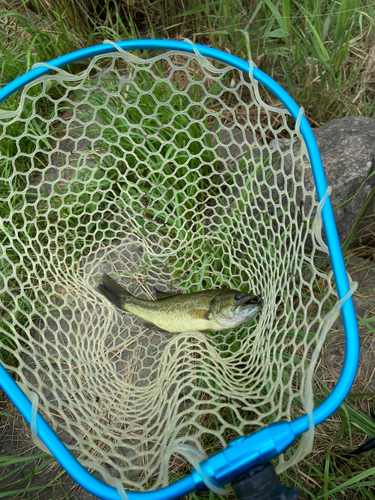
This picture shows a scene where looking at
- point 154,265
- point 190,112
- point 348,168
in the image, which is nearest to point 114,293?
point 154,265

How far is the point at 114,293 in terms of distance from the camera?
2.04 m

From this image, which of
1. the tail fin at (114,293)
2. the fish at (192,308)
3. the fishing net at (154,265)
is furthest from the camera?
the tail fin at (114,293)

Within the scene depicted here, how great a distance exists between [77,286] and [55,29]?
2.24 metres

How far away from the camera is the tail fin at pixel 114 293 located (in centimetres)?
203

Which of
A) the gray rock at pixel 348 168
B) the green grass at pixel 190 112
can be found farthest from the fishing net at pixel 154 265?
the gray rock at pixel 348 168

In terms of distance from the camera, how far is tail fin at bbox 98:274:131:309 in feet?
6.64

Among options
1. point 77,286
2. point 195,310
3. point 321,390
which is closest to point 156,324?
point 195,310

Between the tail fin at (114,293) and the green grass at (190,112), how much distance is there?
337 mm

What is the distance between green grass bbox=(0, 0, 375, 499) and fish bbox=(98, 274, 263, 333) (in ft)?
1.05

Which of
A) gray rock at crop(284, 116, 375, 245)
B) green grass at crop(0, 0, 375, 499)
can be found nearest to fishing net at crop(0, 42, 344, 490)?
green grass at crop(0, 0, 375, 499)

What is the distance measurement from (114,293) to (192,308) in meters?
0.46

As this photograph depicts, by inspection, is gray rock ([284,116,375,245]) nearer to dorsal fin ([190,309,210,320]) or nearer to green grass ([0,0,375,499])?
green grass ([0,0,375,499])

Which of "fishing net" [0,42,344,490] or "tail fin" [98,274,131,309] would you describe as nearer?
"fishing net" [0,42,344,490]

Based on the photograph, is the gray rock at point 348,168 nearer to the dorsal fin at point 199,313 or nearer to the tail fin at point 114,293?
the dorsal fin at point 199,313
